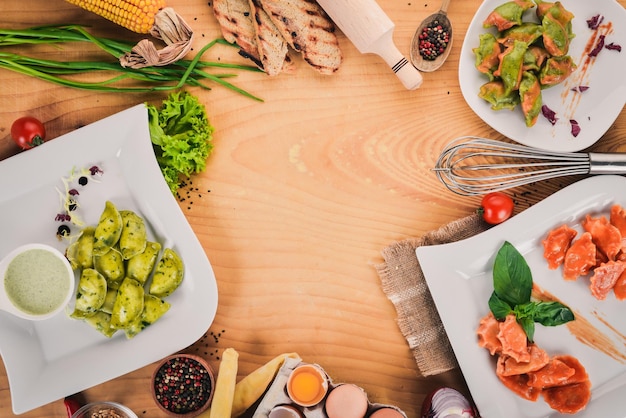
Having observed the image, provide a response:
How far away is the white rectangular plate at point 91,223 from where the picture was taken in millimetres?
1966

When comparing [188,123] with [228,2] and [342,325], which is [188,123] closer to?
[228,2]

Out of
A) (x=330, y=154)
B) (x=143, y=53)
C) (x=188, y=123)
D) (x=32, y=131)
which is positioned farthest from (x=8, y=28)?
(x=330, y=154)

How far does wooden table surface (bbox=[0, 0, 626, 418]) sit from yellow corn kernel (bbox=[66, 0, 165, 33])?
0.20 m

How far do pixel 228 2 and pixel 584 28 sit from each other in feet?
4.59

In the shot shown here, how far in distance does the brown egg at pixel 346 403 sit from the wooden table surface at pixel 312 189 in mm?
195

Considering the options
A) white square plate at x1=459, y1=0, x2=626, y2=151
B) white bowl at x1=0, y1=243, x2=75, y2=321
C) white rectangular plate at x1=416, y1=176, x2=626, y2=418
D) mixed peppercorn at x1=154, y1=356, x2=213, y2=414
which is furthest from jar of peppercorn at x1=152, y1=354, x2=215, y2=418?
white square plate at x1=459, y1=0, x2=626, y2=151

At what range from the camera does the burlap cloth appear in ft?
6.83

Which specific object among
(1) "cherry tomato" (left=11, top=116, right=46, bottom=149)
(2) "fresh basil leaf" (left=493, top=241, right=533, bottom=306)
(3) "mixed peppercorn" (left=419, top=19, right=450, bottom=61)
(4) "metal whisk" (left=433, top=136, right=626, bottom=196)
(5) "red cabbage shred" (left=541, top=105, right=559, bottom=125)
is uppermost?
(3) "mixed peppercorn" (left=419, top=19, right=450, bottom=61)

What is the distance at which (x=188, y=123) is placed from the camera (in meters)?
2.05

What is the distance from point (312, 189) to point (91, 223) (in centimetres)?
88

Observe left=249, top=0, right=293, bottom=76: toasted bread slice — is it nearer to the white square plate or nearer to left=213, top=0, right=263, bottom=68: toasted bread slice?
left=213, top=0, right=263, bottom=68: toasted bread slice

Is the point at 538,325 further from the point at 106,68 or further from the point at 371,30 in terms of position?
the point at 106,68

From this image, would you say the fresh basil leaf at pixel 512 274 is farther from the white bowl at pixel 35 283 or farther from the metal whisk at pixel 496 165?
the white bowl at pixel 35 283

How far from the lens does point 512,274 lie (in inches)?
76.8
